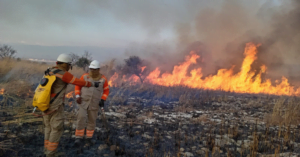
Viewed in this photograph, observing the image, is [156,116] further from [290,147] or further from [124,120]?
[290,147]

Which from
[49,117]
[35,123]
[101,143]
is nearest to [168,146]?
[101,143]

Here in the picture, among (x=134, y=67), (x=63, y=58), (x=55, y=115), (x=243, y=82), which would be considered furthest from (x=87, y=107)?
(x=243, y=82)

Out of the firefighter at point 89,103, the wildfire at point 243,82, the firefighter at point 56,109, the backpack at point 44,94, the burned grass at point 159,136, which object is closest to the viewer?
the backpack at point 44,94

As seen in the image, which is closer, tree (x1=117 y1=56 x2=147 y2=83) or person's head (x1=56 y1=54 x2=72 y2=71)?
person's head (x1=56 y1=54 x2=72 y2=71)

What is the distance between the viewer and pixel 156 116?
6.73m

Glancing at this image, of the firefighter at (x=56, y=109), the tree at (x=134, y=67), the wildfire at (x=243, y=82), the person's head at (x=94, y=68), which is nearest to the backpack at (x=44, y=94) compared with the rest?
the firefighter at (x=56, y=109)

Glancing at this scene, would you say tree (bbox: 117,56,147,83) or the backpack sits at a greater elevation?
tree (bbox: 117,56,147,83)

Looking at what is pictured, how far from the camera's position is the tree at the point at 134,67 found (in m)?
18.8

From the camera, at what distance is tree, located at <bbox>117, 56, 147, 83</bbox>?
61.7 ft

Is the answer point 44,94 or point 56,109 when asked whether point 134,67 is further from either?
point 44,94

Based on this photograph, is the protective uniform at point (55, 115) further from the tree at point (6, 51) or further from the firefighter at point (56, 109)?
the tree at point (6, 51)

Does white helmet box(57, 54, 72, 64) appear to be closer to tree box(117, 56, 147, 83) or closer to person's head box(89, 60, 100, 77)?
person's head box(89, 60, 100, 77)

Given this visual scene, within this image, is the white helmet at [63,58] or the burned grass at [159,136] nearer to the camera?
the white helmet at [63,58]

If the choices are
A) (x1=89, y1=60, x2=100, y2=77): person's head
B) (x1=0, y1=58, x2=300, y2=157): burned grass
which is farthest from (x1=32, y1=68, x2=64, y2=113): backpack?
(x1=89, y1=60, x2=100, y2=77): person's head
